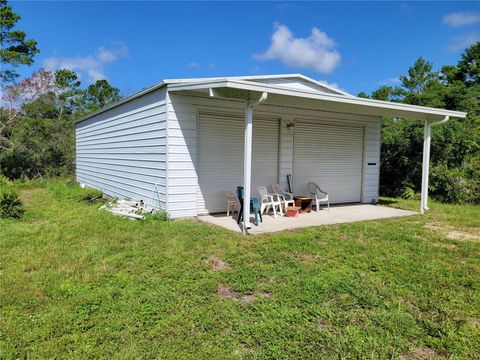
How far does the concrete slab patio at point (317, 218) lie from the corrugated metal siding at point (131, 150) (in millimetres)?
1366

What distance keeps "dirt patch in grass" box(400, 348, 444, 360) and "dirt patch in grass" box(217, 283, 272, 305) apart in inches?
49.6

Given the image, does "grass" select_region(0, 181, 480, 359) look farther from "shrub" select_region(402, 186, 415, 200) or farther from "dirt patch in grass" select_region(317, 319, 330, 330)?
"shrub" select_region(402, 186, 415, 200)

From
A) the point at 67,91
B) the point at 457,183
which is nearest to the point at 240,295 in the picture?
the point at 457,183

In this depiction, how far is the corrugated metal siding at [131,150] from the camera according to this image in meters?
6.58

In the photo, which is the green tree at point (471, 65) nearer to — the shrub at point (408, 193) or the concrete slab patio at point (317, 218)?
the shrub at point (408, 193)

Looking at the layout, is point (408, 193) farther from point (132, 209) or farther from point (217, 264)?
point (217, 264)

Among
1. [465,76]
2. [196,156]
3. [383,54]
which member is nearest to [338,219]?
[196,156]

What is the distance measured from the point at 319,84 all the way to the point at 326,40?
767 centimetres

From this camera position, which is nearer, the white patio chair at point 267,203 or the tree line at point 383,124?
the white patio chair at point 267,203

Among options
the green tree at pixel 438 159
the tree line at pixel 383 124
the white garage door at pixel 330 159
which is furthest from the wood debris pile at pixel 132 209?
the green tree at pixel 438 159

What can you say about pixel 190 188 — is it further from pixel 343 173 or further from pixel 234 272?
pixel 343 173

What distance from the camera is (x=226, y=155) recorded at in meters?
7.18

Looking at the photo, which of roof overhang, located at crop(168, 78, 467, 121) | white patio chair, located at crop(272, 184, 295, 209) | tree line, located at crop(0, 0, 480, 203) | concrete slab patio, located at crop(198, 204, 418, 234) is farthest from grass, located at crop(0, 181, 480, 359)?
tree line, located at crop(0, 0, 480, 203)

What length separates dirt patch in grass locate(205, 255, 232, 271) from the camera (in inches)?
151
